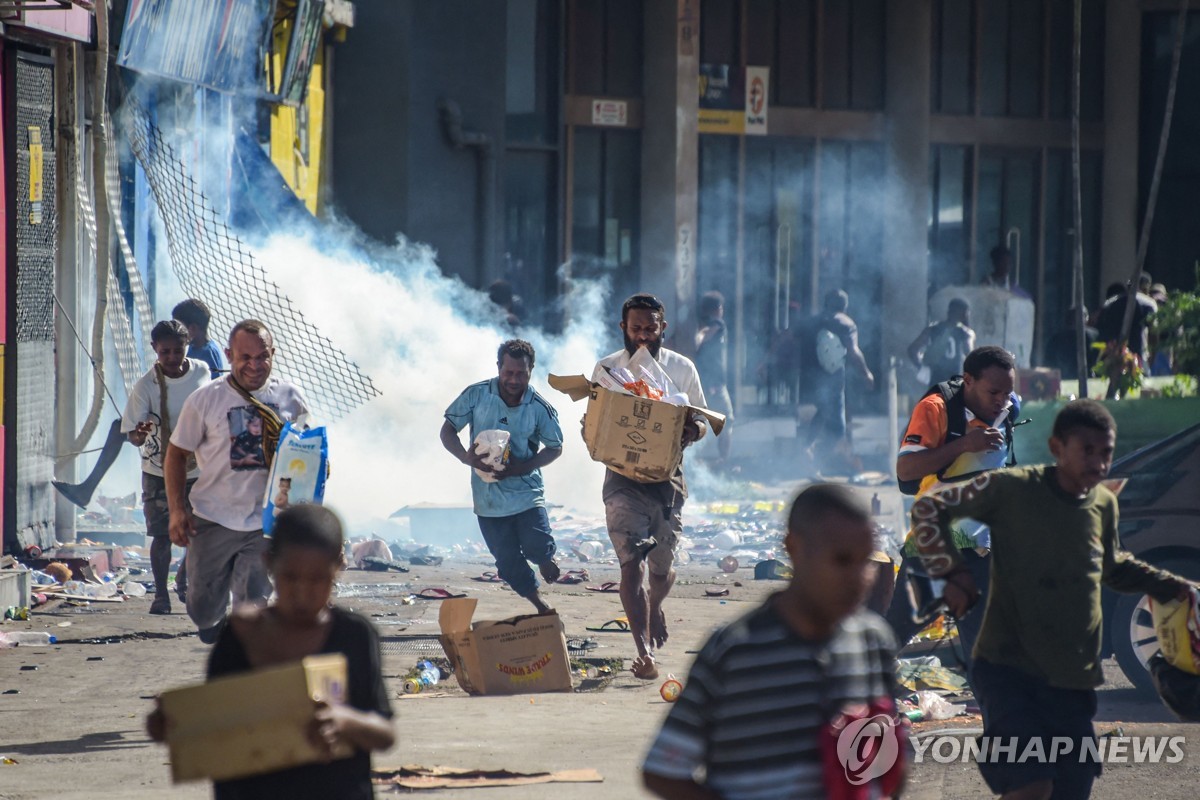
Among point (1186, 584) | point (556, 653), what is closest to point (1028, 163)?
point (556, 653)

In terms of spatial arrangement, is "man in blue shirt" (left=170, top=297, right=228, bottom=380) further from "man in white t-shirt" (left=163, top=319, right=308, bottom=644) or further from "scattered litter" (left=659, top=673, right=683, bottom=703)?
"scattered litter" (left=659, top=673, right=683, bottom=703)

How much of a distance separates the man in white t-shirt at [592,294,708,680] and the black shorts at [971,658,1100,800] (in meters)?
3.63

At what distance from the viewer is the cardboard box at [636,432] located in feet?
26.9

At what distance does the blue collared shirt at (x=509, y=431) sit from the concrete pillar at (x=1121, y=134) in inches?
595

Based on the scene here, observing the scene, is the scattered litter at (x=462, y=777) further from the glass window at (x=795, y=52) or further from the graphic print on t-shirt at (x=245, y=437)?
the glass window at (x=795, y=52)

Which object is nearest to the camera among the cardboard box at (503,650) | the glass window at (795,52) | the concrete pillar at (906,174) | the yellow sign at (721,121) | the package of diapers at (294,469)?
the package of diapers at (294,469)

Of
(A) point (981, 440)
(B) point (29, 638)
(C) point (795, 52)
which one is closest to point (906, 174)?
(C) point (795, 52)

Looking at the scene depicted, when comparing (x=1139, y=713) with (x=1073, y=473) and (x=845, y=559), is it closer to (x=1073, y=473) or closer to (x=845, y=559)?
(x=1073, y=473)

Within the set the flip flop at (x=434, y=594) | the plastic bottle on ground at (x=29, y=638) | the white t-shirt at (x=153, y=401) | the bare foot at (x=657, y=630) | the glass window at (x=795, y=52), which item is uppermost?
the glass window at (x=795, y=52)

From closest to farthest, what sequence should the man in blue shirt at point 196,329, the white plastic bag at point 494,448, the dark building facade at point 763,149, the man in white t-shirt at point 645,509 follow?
the man in white t-shirt at point 645,509 < the white plastic bag at point 494,448 < the man in blue shirt at point 196,329 < the dark building facade at point 763,149

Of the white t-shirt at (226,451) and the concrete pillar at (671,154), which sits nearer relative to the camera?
the white t-shirt at (226,451)

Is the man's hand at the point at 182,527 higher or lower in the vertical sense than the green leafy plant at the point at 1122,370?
lower

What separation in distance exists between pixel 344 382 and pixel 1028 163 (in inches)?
418

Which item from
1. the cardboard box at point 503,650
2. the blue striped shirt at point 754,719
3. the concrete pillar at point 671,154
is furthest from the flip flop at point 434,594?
the concrete pillar at point 671,154
